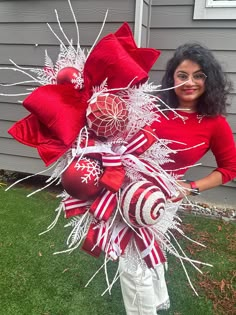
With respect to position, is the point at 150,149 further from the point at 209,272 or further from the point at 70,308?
the point at 209,272

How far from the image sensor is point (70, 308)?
6.21ft

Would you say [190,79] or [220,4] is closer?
[190,79]

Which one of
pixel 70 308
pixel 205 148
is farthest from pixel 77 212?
pixel 70 308

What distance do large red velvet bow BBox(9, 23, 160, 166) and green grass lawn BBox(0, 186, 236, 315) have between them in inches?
48.9

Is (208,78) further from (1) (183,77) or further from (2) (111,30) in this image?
(2) (111,30)

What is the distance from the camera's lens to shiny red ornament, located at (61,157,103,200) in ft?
3.21

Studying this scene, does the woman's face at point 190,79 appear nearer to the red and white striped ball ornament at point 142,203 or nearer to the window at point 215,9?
the red and white striped ball ornament at point 142,203

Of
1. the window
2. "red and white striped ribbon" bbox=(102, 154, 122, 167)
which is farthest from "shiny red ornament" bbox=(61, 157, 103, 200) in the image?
the window

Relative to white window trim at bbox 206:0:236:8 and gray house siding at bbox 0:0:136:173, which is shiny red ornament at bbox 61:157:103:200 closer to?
gray house siding at bbox 0:0:136:173

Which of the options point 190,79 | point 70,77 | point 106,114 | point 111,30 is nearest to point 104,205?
point 106,114

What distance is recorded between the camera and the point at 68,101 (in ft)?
3.29

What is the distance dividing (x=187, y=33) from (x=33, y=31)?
132cm

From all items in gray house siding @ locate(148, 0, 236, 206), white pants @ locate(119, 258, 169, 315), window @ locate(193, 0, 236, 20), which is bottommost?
white pants @ locate(119, 258, 169, 315)

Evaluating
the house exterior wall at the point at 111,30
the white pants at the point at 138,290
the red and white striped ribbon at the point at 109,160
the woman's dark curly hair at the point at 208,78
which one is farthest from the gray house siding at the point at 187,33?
the red and white striped ribbon at the point at 109,160
